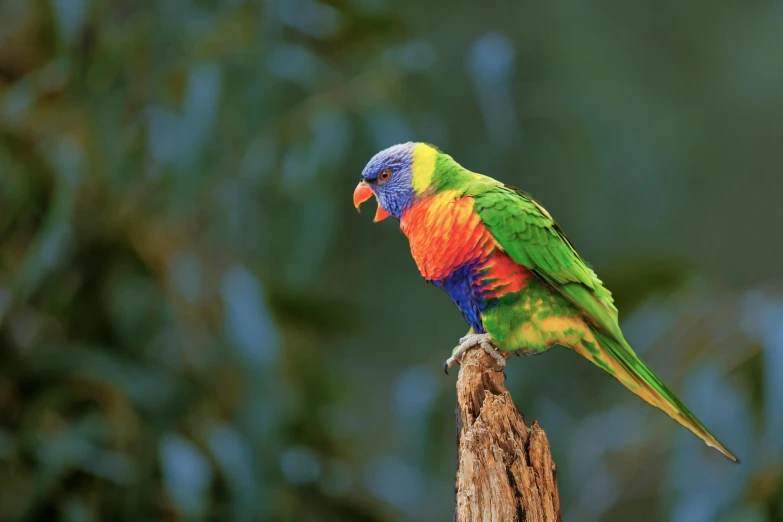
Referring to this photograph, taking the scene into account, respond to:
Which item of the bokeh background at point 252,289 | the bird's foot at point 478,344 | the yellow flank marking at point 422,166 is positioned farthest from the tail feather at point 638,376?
the bokeh background at point 252,289

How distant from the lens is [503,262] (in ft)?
3.18

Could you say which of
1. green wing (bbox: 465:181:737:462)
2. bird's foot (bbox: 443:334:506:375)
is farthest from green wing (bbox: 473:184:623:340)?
bird's foot (bbox: 443:334:506:375)

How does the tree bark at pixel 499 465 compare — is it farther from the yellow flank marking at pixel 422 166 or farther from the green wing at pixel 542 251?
the yellow flank marking at pixel 422 166

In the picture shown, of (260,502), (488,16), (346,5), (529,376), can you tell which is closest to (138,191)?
(346,5)

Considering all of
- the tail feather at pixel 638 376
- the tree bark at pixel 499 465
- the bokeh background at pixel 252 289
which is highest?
the bokeh background at pixel 252 289

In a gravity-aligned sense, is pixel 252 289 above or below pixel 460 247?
above

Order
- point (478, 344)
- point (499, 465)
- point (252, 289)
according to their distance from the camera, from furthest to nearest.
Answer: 1. point (252, 289)
2. point (478, 344)
3. point (499, 465)

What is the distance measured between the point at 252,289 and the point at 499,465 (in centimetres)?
123

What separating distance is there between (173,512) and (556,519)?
1.48 m

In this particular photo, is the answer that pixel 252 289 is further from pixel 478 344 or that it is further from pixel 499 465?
pixel 499 465

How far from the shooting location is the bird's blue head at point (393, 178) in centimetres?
97

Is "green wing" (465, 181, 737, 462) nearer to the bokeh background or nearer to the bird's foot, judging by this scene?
Answer: the bird's foot

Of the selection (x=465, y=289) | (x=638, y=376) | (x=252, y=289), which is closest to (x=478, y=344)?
(x=465, y=289)

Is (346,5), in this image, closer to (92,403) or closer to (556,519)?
(92,403)
